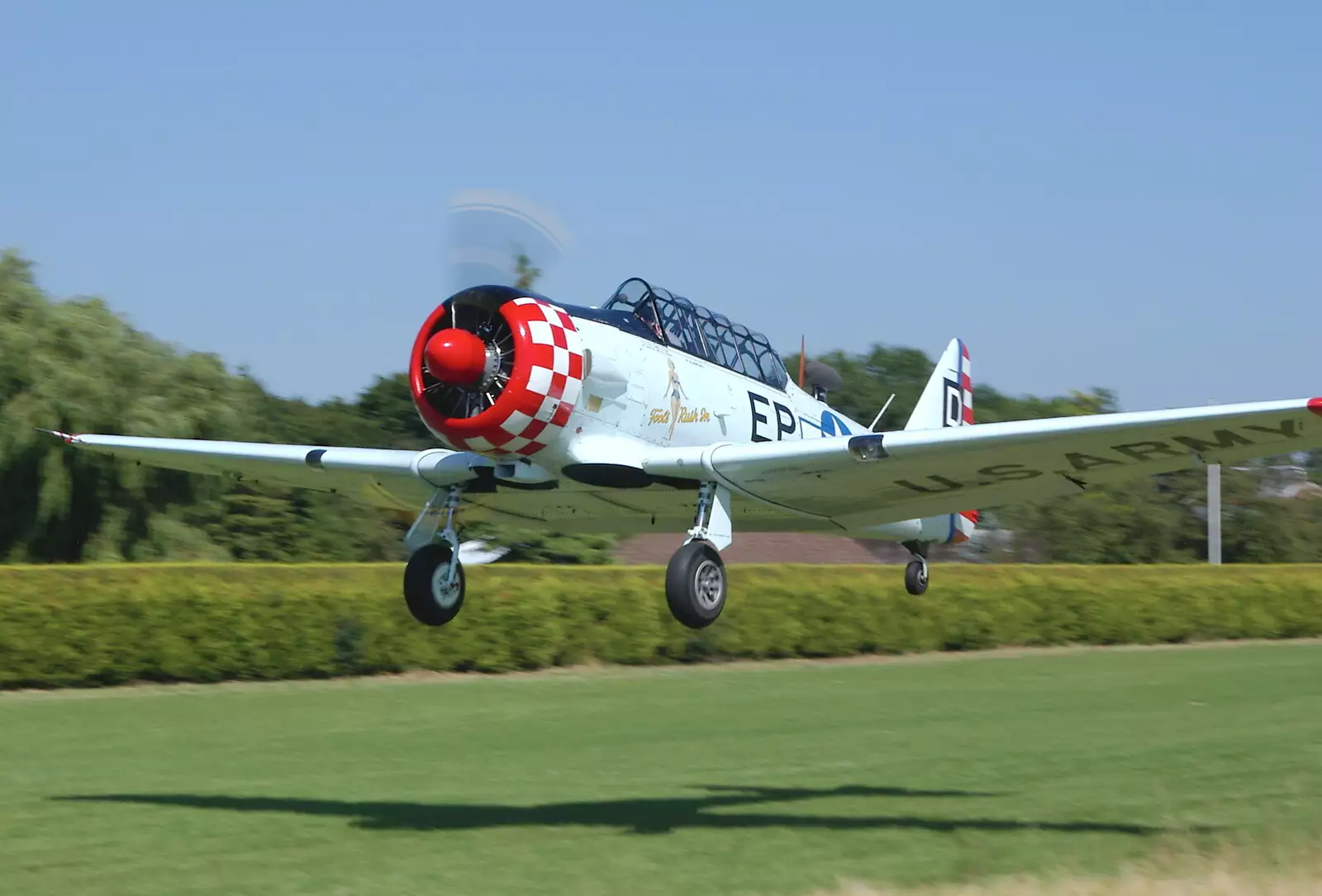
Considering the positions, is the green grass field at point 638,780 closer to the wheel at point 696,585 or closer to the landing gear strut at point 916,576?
the wheel at point 696,585

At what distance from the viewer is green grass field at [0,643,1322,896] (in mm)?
13016

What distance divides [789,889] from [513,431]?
425 cm

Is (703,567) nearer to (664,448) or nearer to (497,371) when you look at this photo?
(664,448)

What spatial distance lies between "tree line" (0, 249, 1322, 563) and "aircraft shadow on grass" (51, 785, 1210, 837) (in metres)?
7.20

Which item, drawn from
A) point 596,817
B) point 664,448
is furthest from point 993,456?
point 596,817

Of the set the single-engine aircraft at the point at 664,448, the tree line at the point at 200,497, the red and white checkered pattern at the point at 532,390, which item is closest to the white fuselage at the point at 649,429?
the single-engine aircraft at the point at 664,448

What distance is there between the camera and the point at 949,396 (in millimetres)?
18906

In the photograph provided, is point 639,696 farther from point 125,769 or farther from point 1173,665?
point 1173,665

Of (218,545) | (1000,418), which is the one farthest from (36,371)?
(1000,418)

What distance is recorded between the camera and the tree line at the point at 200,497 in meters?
34.9

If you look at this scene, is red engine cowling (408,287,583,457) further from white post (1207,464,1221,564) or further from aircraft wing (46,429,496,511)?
white post (1207,464,1221,564)

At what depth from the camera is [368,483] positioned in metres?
14.8

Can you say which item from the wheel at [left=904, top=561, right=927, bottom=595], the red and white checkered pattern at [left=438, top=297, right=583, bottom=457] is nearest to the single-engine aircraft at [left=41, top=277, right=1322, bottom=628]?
the red and white checkered pattern at [left=438, top=297, right=583, bottom=457]

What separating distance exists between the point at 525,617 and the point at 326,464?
1423cm
